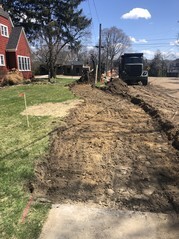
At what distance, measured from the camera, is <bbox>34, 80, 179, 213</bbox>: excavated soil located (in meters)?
4.54

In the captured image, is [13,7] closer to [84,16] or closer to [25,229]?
[84,16]

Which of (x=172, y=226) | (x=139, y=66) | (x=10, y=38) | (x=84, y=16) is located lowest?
(x=172, y=226)

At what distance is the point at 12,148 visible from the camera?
6738mm

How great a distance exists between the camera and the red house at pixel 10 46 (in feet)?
87.8

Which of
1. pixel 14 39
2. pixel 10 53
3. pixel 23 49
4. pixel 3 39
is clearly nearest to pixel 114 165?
pixel 3 39

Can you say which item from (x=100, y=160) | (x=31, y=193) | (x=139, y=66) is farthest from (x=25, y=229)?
(x=139, y=66)

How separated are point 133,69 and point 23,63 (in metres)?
12.3

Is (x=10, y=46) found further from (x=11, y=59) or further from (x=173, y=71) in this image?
(x=173, y=71)

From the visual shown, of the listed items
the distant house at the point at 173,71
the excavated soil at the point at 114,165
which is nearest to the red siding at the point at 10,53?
the excavated soil at the point at 114,165

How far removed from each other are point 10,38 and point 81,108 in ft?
67.5

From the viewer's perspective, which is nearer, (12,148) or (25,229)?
(25,229)

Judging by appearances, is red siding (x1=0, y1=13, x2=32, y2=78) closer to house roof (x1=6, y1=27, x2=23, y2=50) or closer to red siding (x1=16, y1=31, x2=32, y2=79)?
red siding (x1=16, y1=31, x2=32, y2=79)

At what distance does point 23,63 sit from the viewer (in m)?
30.6

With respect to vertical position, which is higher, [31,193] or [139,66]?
[139,66]
